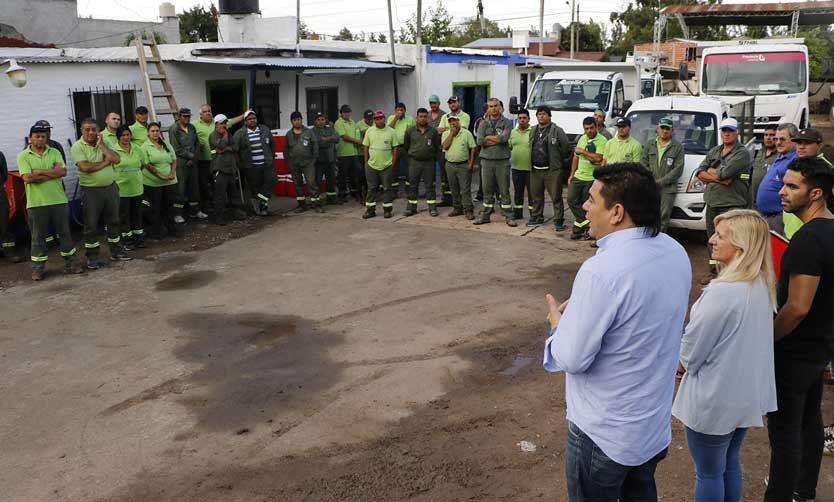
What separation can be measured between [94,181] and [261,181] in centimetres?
374

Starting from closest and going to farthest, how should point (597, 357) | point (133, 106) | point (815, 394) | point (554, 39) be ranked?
point (597, 357)
point (815, 394)
point (133, 106)
point (554, 39)

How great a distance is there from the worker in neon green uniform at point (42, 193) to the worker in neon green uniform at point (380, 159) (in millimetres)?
4873

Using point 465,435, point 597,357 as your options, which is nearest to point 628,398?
point 597,357

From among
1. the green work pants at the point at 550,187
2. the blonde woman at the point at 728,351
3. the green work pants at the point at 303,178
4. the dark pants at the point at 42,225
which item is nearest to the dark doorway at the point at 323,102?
the green work pants at the point at 303,178

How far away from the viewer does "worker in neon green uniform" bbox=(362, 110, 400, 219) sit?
12.9 m

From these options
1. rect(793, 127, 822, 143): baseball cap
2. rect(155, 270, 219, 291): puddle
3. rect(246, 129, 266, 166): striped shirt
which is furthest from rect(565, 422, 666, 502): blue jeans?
rect(246, 129, 266, 166): striped shirt

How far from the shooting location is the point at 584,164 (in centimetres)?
1095

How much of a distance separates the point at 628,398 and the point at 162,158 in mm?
9929

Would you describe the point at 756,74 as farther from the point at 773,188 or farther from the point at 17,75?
the point at 17,75

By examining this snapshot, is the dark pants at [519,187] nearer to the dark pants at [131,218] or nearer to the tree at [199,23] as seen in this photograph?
the dark pants at [131,218]

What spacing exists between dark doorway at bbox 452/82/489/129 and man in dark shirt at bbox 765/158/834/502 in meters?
15.7

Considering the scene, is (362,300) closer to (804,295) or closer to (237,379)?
(237,379)

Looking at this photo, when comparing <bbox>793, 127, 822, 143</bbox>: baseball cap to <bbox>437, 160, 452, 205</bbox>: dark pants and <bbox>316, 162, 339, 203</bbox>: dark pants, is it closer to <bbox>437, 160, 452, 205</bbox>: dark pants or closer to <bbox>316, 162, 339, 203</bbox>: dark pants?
<bbox>437, 160, 452, 205</bbox>: dark pants

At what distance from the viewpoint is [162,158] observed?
1143cm
